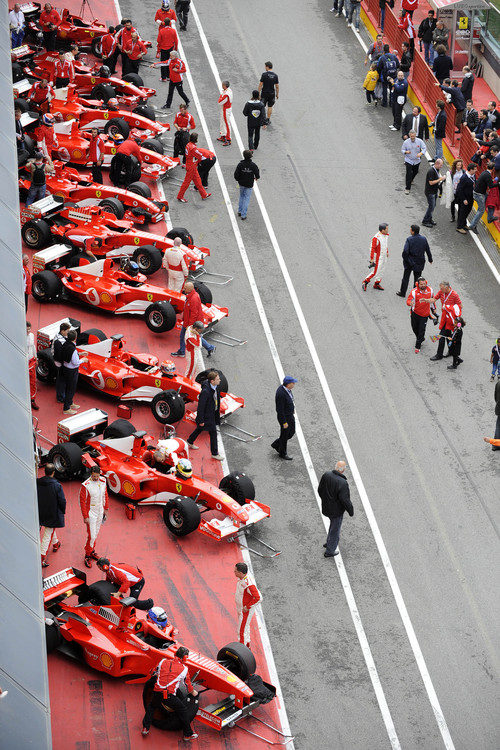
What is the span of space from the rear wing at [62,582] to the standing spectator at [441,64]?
66.6ft

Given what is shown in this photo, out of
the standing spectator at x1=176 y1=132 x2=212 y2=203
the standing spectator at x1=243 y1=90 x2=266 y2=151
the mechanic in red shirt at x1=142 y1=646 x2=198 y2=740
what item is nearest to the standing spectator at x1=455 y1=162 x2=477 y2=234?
the standing spectator at x1=243 y1=90 x2=266 y2=151

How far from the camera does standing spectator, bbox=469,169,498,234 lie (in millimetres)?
26422

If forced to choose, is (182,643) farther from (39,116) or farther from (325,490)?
(39,116)

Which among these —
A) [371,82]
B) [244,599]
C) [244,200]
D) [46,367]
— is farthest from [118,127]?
[244,599]

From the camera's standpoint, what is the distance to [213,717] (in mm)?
14586

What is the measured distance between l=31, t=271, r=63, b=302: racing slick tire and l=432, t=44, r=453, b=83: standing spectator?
1388 centimetres

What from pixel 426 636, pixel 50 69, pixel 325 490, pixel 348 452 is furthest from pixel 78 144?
pixel 426 636

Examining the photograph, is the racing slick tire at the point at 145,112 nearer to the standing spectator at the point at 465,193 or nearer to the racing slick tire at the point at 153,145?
the racing slick tire at the point at 153,145

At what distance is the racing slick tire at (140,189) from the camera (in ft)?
85.8

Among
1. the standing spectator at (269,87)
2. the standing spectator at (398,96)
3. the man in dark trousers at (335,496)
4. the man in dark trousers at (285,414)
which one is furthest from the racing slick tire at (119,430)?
the standing spectator at (398,96)

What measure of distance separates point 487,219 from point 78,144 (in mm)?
9666

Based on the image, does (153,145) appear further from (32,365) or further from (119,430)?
(119,430)

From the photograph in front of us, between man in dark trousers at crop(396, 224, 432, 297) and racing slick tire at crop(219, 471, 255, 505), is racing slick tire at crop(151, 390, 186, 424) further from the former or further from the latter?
man in dark trousers at crop(396, 224, 432, 297)

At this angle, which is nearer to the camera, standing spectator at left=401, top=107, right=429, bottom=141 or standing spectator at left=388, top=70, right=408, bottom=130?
standing spectator at left=401, top=107, right=429, bottom=141
